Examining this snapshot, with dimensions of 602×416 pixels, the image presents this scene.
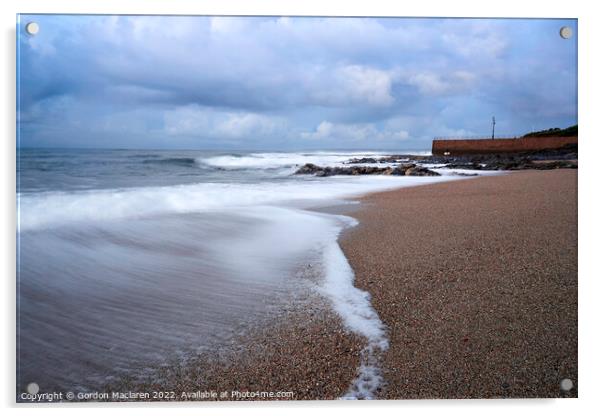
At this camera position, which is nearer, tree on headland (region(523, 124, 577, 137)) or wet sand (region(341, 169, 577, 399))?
wet sand (region(341, 169, 577, 399))

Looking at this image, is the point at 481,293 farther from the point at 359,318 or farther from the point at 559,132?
the point at 559,132

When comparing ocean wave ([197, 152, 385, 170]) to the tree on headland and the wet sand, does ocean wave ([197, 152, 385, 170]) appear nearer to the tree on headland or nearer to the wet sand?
the wet sand

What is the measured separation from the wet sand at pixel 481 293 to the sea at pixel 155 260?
0.52ft

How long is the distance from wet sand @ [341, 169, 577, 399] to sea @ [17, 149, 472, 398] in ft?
0.52

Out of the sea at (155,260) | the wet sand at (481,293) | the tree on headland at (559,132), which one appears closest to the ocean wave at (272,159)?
the sea at (155,260)

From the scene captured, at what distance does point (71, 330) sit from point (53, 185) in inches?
29.6

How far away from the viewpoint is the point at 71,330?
2096mm

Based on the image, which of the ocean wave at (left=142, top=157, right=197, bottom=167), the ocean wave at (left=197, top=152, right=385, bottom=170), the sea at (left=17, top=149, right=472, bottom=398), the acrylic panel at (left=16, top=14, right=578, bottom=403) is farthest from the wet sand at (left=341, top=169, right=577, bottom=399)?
the ocean wave at (left=142, top=157, right=197, bottom=167)

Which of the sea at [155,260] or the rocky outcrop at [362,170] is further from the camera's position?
the rocky outcrop at [362,170]

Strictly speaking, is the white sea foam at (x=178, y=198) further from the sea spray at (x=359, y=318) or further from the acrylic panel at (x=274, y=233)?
the sea spray at (x=359, y=318)

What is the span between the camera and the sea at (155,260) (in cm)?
203

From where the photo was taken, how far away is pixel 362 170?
3312 mm

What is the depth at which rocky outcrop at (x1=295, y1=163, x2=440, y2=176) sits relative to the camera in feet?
10.3
